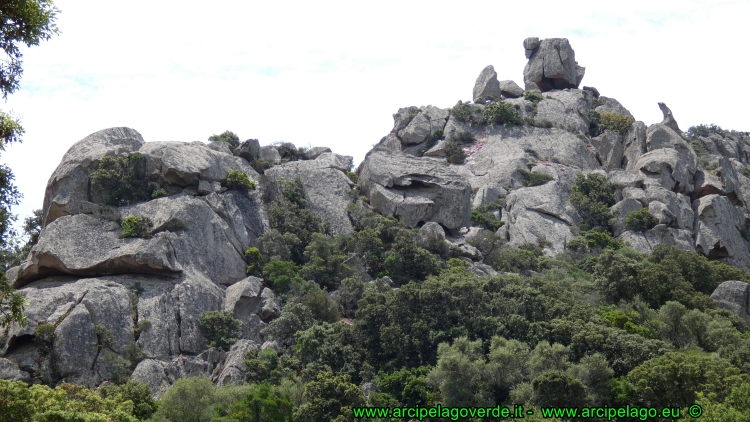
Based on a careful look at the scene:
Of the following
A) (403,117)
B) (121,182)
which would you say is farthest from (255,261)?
(403,117)

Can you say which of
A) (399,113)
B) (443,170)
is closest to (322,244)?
(443,170)

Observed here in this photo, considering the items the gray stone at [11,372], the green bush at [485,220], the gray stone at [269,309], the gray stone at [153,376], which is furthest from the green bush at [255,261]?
the green bush at [485,220]

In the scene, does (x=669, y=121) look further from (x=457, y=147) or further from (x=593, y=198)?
(x=457, y=147)

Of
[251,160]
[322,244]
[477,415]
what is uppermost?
[251,160]

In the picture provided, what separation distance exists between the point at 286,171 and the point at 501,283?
2648cm

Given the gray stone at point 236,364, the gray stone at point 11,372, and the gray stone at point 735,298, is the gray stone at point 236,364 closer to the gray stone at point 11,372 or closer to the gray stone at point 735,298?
the gray stone at point 11,372

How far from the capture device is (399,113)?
94.1 meters

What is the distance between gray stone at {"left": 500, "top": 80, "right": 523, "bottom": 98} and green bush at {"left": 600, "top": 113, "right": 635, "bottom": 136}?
10.4 m

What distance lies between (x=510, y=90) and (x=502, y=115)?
36.1 feet

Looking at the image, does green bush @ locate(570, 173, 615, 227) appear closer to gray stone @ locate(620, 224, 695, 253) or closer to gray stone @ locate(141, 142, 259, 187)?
gray stone @ locate(620, 224, 695, 253)

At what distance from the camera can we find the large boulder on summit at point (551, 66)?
102875 millimetres

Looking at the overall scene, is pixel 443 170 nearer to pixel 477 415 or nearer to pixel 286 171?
pixel 286 171

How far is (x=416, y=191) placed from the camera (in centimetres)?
7194

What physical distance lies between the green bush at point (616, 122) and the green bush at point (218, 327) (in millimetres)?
57678
